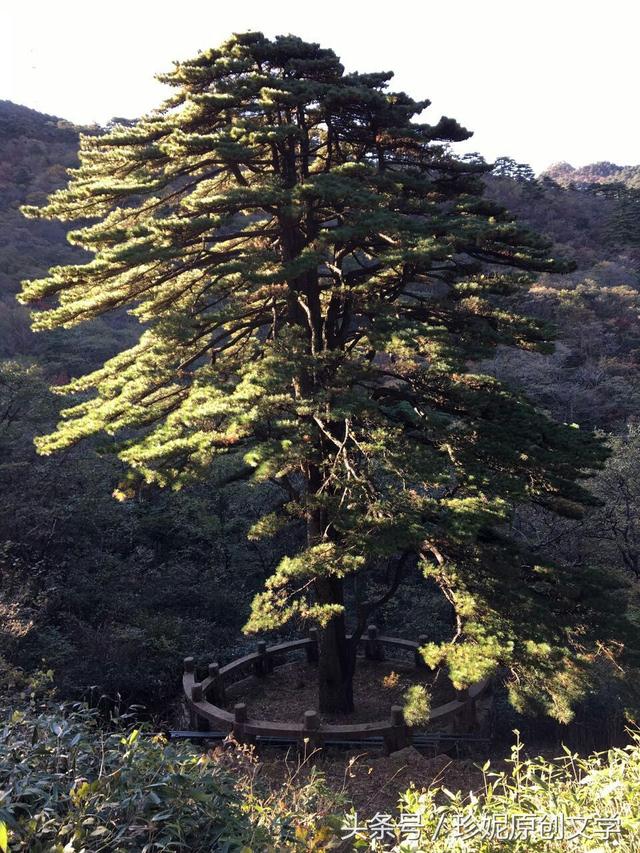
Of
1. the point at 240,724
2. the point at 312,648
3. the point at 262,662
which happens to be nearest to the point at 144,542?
the point at 262,662

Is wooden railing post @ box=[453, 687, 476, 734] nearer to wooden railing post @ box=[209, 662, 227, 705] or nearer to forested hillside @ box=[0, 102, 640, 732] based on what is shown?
forested hillside @ box=[0, 102, 640, 732]

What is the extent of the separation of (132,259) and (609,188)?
49.5 meters

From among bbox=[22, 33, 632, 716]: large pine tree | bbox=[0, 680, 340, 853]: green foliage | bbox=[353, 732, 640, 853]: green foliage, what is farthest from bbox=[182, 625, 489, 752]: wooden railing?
bbox=[353, 732, 640, 853]: green foliage

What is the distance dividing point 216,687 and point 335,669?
2303 millimetres

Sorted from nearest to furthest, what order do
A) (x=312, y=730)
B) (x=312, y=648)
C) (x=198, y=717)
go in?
(x=312, y=730)
(x=198, y=717)
(x=312, y=648)

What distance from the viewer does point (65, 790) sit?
3.00m

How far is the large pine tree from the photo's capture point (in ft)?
21.9

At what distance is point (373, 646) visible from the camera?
38.5 ft

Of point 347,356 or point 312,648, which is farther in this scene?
point 312,648

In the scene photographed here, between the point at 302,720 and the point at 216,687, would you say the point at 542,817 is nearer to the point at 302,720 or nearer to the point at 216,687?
the point at 302,720

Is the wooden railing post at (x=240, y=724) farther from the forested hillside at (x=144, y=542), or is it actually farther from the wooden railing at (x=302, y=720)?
the forested hillside at (x=144, y=542)

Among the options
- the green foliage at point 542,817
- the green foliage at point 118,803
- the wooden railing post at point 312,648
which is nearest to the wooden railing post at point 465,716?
the wooden railing post at point 312,648

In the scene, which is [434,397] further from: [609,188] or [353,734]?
[609,188]

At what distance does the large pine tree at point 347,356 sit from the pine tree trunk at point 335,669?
0.73m
